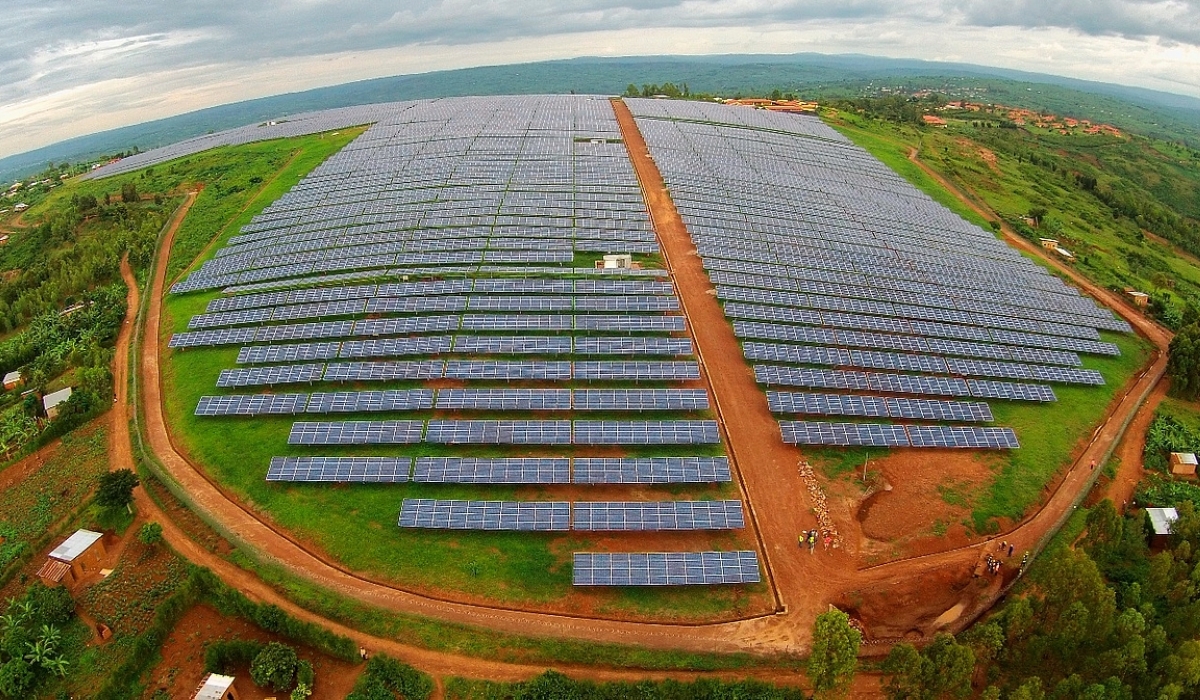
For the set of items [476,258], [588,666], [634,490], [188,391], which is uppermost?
Result: [476,258]

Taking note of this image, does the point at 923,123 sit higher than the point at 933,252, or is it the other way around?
the point at 923,123

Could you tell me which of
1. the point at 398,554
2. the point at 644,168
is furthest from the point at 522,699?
the point at 644,168

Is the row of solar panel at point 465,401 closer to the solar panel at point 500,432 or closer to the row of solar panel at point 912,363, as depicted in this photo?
the solar panel at point 500,432

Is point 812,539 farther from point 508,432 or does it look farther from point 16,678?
point 16,678

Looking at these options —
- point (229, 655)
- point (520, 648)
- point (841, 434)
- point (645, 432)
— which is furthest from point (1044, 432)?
point (229, 655)

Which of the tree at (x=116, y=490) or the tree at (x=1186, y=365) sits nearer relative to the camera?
the tree at (x=116, y=490)

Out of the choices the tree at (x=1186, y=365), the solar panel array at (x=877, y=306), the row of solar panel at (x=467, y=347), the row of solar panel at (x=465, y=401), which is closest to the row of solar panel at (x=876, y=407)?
the solar panel array at (x=877, y=306)

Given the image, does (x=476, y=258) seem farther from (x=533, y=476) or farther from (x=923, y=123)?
(x=923, y=123)
